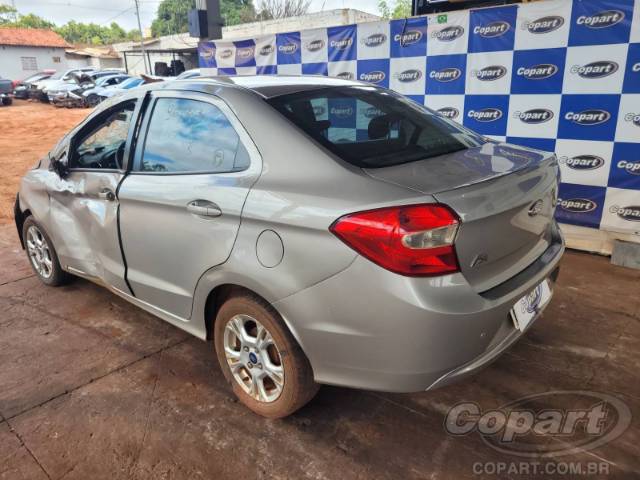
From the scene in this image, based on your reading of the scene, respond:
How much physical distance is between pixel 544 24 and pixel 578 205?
1641 millimetres

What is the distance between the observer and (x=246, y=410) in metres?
2.48

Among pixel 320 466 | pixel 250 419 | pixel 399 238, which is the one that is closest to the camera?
pixel 399 238

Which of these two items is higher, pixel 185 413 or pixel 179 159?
pixel 179 159

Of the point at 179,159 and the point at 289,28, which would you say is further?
the point at 289,28

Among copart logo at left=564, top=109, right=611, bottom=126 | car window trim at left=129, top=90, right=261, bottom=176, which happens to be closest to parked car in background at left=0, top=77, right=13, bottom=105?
car window trim at left=129, top=90, right=261, bottom=176

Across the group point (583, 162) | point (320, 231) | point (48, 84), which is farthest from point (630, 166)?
point (48, 84)

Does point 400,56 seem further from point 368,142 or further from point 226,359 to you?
point 226,359

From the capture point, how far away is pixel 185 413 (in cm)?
247

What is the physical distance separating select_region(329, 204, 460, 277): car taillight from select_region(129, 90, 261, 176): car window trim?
691mm

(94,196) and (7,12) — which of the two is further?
(7,12)

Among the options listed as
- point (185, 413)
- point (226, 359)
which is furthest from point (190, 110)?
point (185, 413)

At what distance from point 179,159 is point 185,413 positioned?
50.6 inches

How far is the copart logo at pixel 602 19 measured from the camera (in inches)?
156

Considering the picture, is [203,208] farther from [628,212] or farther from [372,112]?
[628,212]
